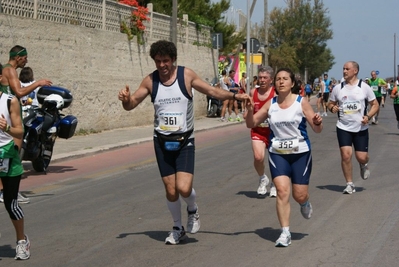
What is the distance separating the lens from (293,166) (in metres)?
7.86

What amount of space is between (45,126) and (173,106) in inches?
249

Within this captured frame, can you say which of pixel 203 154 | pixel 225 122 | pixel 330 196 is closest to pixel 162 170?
pixel 330 196

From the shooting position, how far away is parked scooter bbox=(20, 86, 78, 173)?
42.2 feet

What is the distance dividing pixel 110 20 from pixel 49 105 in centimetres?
1047

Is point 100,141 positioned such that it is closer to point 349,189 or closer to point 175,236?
point 349,189

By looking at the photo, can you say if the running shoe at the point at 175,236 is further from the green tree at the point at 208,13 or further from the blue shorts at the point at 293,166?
→ the green tree at the point at 208,13

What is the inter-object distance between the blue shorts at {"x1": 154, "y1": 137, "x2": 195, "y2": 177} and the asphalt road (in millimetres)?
766

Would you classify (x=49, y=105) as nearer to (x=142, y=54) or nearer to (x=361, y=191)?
(x=361, y=191)

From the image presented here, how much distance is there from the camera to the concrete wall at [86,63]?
18938 millimetres

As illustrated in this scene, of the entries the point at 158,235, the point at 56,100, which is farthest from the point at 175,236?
the point at 56,100

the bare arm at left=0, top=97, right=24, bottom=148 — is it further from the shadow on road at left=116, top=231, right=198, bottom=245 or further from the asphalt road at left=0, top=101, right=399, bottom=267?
the shadow on road at left=116, top=231, right=198, bottom=245

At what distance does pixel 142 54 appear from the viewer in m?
26.3

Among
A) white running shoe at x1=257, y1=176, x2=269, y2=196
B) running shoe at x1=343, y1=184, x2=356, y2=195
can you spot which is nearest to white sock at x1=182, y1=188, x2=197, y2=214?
white running shoe at x1=257, y1=176, x2=269, y2=196

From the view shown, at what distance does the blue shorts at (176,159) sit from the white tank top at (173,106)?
0.18m
